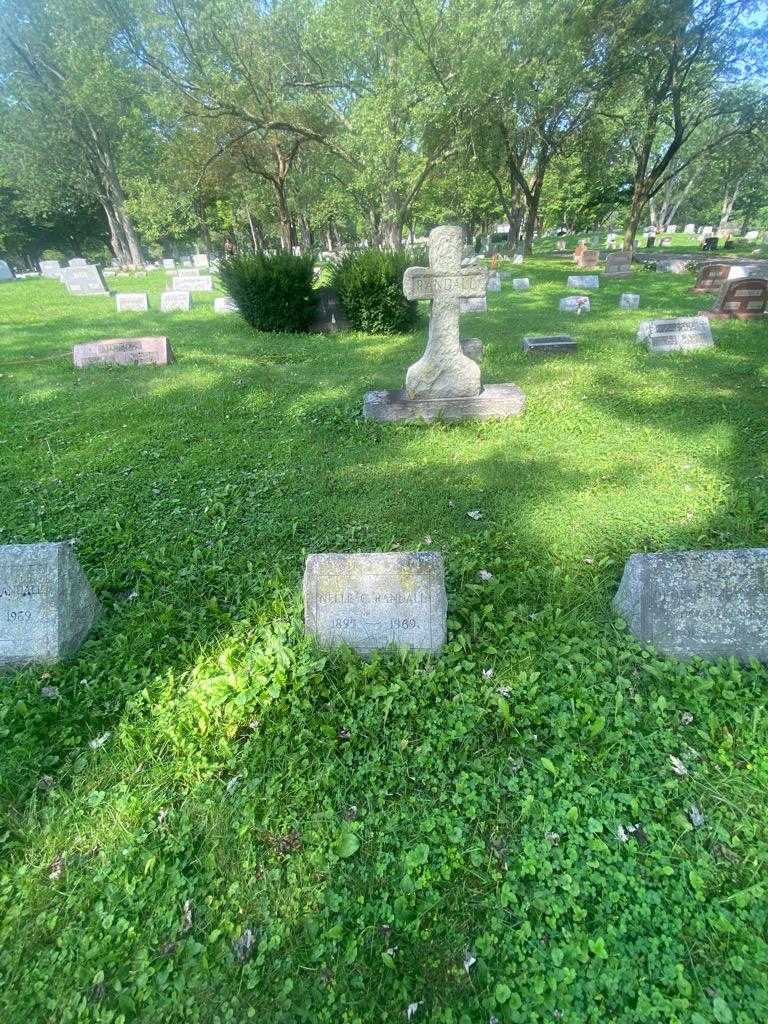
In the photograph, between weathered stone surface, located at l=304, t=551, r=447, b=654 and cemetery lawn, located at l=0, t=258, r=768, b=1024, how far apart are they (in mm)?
128

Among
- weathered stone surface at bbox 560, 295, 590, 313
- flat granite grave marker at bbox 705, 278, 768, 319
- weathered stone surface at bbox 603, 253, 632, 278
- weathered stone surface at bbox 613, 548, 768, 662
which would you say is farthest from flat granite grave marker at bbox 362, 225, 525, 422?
weathered stone surface at bbox 603, 253, 632, 278

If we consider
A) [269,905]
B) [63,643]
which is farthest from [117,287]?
[269,905]

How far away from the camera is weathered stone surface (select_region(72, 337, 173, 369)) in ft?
28.7

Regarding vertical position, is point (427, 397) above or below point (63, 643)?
above

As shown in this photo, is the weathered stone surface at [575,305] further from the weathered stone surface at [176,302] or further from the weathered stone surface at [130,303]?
the weathered stone surface at [130,303]

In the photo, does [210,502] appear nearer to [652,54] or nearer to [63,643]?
[63,643]

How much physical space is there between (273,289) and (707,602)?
1043cm

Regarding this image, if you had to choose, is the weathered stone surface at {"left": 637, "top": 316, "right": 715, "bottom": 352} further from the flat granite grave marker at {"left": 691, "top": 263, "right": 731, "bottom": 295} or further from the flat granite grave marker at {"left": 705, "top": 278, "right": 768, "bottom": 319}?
the flat granite grave marker at {"left": 691, "top": 263, "right": 731, "bottom": 295}

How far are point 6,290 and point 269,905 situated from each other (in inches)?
998

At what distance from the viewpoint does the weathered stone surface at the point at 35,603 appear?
9.21 feet

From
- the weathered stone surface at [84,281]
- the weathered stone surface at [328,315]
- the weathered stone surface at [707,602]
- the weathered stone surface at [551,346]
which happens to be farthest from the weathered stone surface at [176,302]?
the weathered stone surface at [707,602]

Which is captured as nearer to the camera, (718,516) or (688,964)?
(688,964)

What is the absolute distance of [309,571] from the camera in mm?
2885

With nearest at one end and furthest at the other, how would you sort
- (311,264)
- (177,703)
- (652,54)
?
(177,703) → (311,264) → (652,54)
